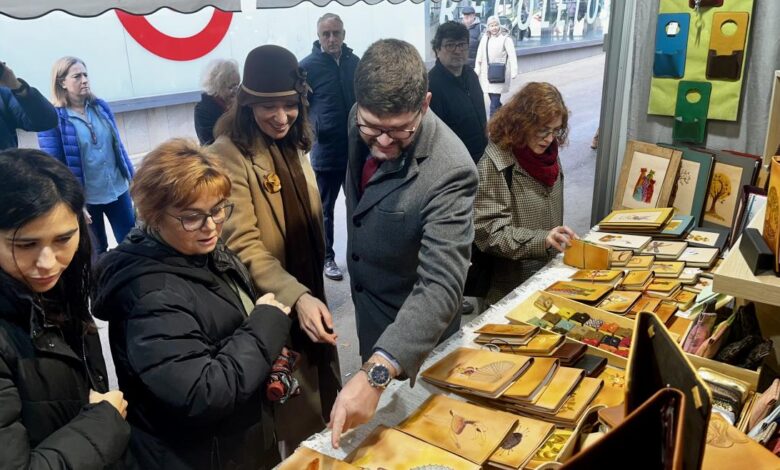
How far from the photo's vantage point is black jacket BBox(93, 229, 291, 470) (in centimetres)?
135

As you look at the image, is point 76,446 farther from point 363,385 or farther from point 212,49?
point 212,49

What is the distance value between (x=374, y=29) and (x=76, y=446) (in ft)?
26.8

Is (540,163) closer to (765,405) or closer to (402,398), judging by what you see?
(402,398)

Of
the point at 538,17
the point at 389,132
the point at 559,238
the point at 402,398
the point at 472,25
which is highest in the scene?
the point at 538,17

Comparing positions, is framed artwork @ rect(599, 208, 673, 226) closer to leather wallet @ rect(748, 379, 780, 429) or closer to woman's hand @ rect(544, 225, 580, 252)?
woman's hand @ rect(544, 225, 580, 252)

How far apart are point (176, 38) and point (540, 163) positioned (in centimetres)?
493

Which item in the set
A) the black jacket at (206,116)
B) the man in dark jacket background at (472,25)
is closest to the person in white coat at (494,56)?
the man in dark jacket background at (472,25)

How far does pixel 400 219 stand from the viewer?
5.38ft

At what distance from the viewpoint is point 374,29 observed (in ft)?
28.4

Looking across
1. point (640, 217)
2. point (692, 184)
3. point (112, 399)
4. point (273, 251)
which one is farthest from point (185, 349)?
point (692, 184)

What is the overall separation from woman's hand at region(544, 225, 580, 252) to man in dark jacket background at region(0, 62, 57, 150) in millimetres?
2677

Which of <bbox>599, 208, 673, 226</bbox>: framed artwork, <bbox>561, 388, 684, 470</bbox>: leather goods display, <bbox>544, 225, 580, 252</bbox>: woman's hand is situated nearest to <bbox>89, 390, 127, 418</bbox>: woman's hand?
<bbox>561, 388, 684, 470</bbox>: leather goods display

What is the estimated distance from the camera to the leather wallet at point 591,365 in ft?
4.92

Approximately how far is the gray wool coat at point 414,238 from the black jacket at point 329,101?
249 centimetres
